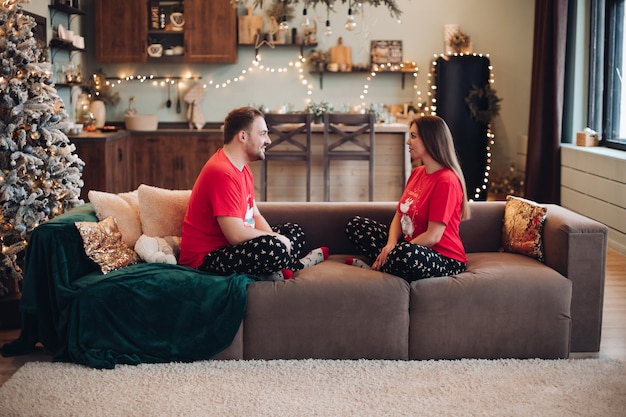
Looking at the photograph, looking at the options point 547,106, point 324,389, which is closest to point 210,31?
point 547,106

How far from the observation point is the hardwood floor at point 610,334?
12.6 feet

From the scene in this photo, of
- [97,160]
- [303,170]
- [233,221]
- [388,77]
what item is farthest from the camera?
[388,77]

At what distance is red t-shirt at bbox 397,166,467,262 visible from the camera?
3.88 metres

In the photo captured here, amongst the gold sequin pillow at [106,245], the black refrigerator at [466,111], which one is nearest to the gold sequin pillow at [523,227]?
the gold sequin pillow at [106,245]

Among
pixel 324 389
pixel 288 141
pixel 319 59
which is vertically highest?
pixel 319 59

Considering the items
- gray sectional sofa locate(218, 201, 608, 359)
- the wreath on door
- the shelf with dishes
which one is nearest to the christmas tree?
gray sectional sofa locate(218, 201, 608, 359)

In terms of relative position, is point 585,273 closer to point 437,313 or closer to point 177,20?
point 437,313

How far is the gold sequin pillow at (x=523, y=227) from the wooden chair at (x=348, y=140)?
2.70 m

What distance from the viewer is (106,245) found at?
396 centimetres

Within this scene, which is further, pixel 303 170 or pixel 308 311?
pixel 303 170

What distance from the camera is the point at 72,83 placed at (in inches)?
320

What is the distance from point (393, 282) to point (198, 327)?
886 millimetres

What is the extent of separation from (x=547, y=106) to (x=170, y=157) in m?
3.91

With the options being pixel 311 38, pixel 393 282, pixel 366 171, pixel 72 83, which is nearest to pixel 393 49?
pixel 311 38
